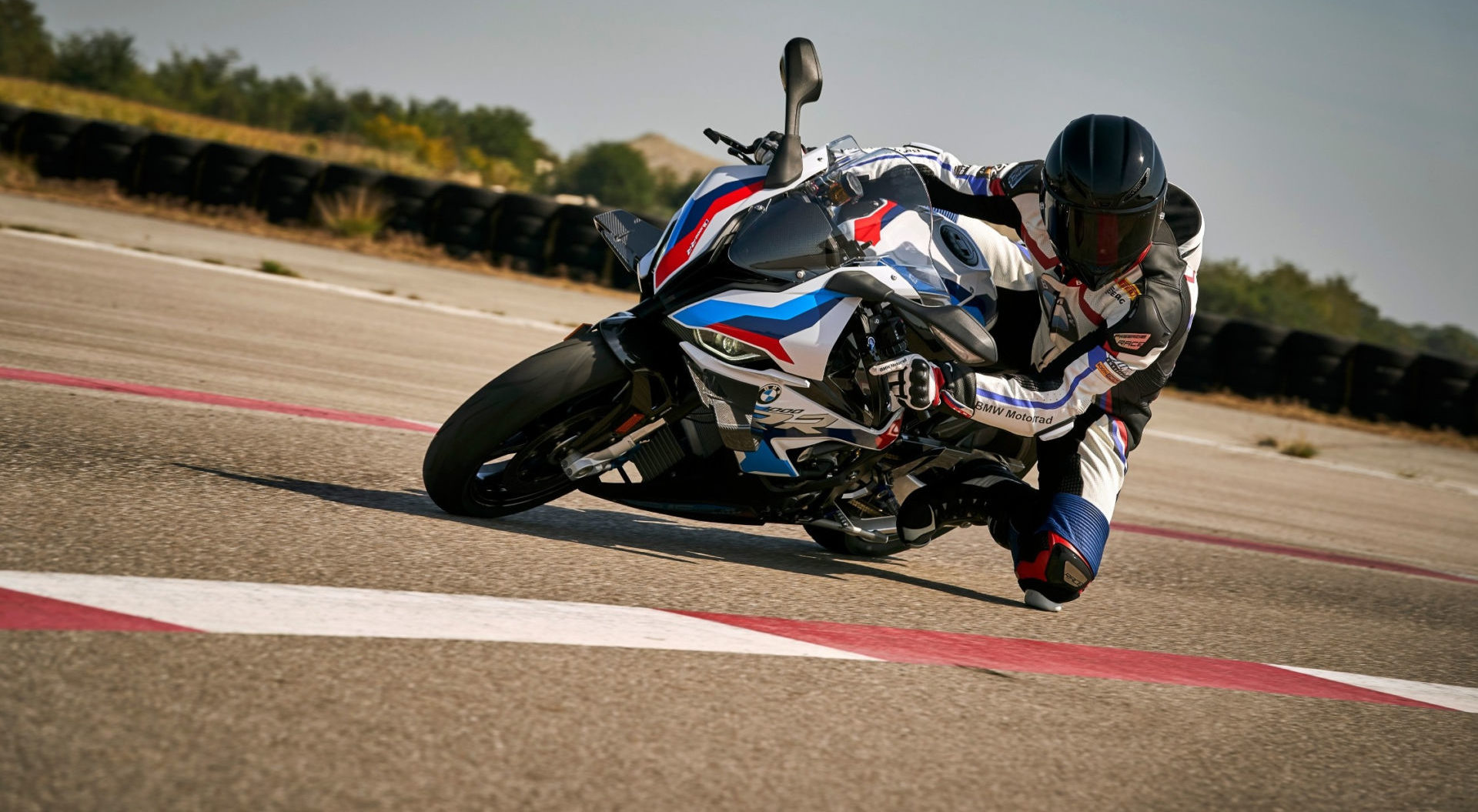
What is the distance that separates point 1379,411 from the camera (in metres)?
17.5

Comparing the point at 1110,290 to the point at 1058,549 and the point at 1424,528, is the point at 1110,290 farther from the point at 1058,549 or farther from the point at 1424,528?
the point at 1424,528

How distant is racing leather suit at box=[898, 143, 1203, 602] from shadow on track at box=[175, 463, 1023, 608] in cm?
36

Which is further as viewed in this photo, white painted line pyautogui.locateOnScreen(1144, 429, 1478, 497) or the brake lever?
white painted line pyautogui.locateOnScreen(1144, 429, 1478, 497)

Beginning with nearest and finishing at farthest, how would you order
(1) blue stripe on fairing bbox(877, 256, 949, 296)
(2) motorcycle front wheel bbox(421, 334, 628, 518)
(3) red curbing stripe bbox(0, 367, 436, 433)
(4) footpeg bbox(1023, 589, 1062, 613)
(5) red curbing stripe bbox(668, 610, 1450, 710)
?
(5) red curbing stripe bbox(668, 610, 1450, 710) → (2) motorcycle front wheel bbox(421, 334, 628, 518) → (1) blue stripe on fairing bbox(877, 256, 949, 296) → (4) footpeg bbox(1023, 589, 1062, 613) → (3) red curbing stripe bbox(0, 367, 436, 433)

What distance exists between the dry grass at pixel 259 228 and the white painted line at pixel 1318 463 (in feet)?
26.7

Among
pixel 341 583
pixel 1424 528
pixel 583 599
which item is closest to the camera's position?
pixel 341 583

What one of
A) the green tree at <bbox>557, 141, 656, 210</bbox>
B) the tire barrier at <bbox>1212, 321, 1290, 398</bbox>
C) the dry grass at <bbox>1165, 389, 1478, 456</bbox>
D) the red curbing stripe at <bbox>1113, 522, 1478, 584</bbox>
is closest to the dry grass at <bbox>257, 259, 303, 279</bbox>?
the red curbing stripe at <bbox>1113, 522, 1478, 584</bbox>

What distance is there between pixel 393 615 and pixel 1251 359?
17.0 metres

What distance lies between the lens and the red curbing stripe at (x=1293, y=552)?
22.9 feet

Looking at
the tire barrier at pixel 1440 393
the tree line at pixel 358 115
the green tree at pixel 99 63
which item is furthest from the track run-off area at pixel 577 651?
the green tree at pixel 99 63

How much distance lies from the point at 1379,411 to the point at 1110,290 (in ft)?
50.5

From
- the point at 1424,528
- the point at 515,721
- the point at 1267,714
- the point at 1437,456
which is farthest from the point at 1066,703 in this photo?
the point at 1437,456

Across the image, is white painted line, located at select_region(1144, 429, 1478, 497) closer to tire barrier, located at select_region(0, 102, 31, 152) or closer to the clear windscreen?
the clear windscreen

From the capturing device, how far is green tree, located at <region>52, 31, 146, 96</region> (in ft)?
176
